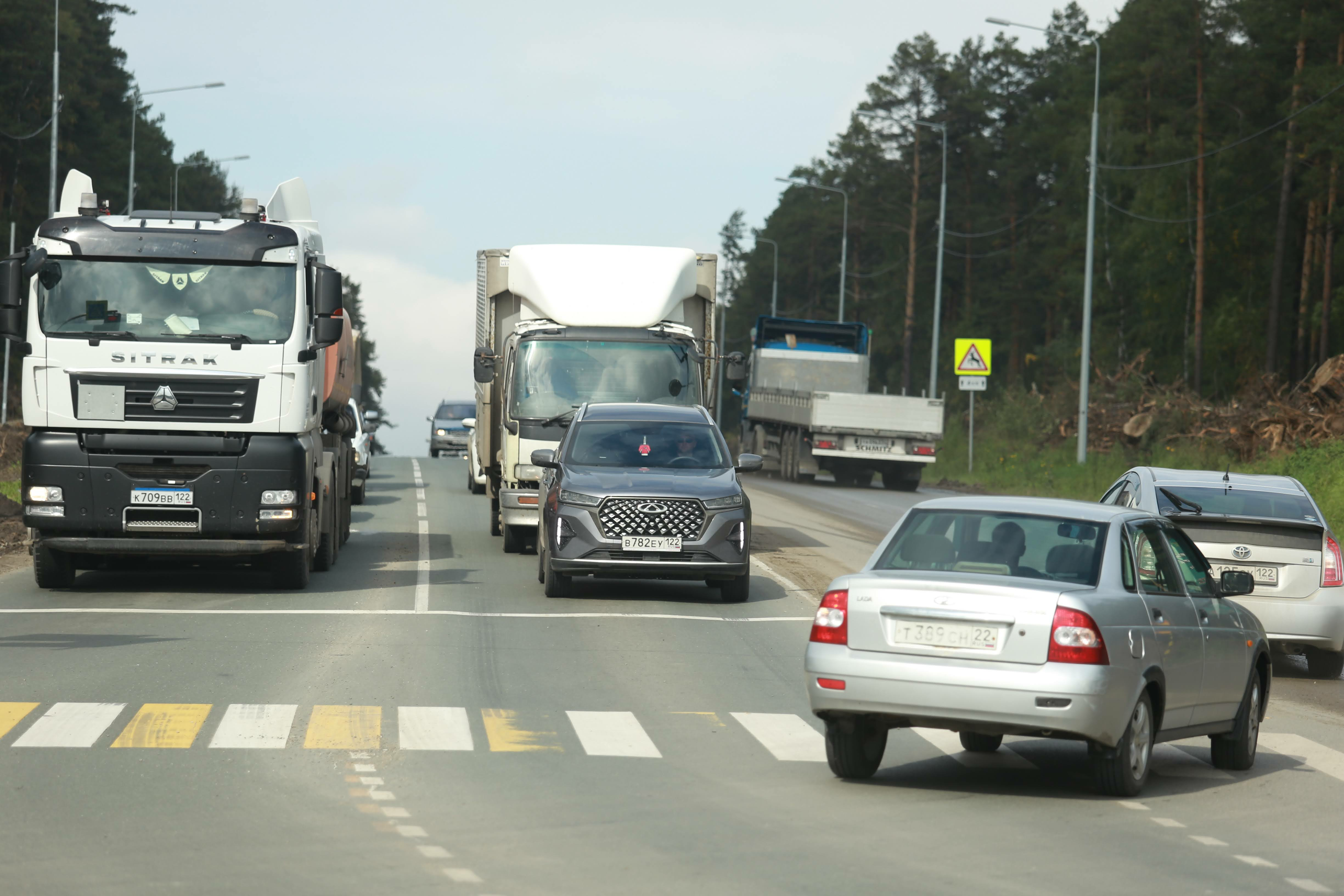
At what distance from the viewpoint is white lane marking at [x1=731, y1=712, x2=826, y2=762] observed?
9391 millimetres

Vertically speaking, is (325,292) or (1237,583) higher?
(325,292)

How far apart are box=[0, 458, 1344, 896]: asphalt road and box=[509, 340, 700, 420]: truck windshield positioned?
588 cm

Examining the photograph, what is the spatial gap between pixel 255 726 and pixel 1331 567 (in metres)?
7.86

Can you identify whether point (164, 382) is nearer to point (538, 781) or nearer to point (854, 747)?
point (538, 781)

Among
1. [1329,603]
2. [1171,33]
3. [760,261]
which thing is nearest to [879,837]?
[1329,603]

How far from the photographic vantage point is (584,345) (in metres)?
20.7

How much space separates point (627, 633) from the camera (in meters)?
14.4

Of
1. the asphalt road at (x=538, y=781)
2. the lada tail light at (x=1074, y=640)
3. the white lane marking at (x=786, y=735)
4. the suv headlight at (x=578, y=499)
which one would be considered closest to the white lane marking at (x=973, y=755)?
the asphalt road at (x=538, y=781)

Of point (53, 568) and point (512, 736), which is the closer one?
point (512, 736)

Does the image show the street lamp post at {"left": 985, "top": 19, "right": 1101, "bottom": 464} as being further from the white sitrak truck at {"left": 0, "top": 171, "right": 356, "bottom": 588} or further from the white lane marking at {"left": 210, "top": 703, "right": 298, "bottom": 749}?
the white lane marking at {"left": 210, "top": 703, "right": 298, "bottom": 749}

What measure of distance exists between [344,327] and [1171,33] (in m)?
42.5

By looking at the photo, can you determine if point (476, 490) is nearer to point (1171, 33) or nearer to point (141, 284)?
point (141, 284)

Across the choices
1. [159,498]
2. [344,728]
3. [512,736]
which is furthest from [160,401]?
[512,736]

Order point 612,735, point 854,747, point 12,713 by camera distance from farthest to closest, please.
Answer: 1. point 12,713
2. point 612,735
3. point 854,747
